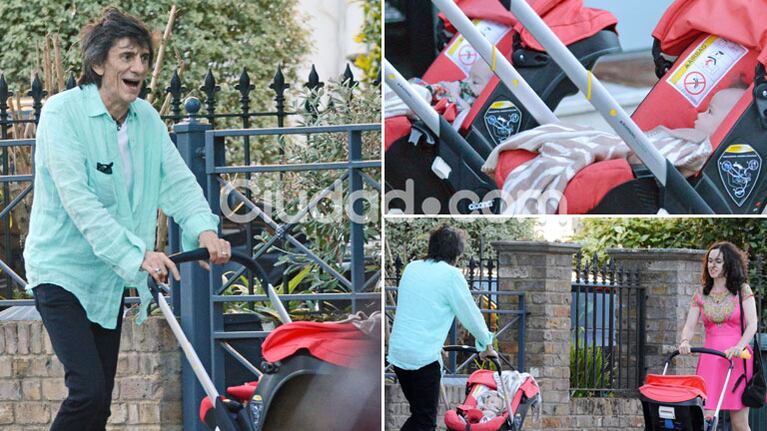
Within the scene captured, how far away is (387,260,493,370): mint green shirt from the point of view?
385cm

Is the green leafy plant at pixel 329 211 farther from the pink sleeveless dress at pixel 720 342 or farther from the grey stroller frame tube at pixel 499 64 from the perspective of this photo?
the pink sleeveless dress at pixel 720 342

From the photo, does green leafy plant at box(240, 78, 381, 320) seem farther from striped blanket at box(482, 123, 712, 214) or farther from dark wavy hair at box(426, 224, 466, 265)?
striped blanket at box(482, 123, 712, 214)

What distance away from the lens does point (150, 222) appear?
3777 mm

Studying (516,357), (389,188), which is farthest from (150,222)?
(516,357)

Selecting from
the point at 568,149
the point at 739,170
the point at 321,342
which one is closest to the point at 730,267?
the point at 739,170

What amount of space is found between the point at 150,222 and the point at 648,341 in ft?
5.85

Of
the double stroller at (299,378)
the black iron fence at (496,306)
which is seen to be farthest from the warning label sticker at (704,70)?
the double stroller at (299,378)

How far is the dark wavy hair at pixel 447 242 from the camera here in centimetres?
364

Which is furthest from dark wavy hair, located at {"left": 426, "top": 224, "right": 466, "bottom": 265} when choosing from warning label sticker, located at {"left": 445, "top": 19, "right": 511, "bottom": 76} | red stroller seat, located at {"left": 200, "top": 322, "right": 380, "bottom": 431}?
warning label sticker, located at {"left": 445, "top": 19, "right": 511, "bottom": 76}

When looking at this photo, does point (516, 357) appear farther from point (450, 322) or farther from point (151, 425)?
point (151, 425)

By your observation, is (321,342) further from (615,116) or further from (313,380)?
(615,116)

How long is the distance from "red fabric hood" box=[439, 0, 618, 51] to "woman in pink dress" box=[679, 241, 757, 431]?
0.91 m

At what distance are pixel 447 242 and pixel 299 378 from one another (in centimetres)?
66

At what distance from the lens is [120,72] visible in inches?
144
